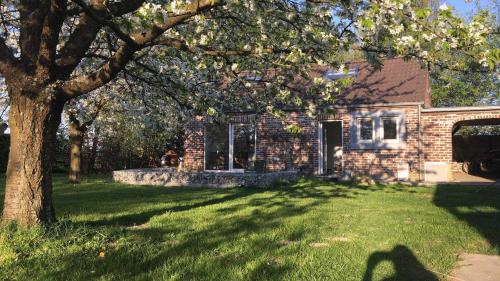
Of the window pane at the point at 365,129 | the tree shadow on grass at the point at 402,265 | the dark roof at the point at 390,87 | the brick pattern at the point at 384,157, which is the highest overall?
the dark roof at the point at 390,87

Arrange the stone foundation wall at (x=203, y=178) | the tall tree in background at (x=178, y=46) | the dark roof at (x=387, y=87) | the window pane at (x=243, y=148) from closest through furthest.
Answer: the tall tree in background at (x=178, y=46) → the stone foundation wall at (x=203, y=178) → the dark roof at (x=387, y=87) → the window pane at (x=243, y=148)

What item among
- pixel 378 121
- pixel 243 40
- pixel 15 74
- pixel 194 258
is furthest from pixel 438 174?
→ pixel 15 74

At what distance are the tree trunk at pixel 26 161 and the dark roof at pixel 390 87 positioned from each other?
1155cm

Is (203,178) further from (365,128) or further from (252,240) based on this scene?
(252,240)

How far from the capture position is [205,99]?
24.9 ft

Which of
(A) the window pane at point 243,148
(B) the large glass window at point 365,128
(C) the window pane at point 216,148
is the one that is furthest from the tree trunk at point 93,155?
(B) the large glass window at point 365,128

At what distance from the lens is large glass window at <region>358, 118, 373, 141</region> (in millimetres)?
16703

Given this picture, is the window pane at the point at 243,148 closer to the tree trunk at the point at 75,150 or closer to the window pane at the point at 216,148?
the window pane at the point at 216,148

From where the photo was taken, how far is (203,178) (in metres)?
14.6

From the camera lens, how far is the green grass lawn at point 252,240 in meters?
4.59

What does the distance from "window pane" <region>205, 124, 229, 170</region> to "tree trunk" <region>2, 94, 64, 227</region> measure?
12726mm

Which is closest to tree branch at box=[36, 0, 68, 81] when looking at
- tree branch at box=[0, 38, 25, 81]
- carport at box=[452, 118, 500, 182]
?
tree branch at box=[0, 38, 25, 81]

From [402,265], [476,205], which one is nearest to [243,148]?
[476,205]

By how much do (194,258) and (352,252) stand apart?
1801 mm
